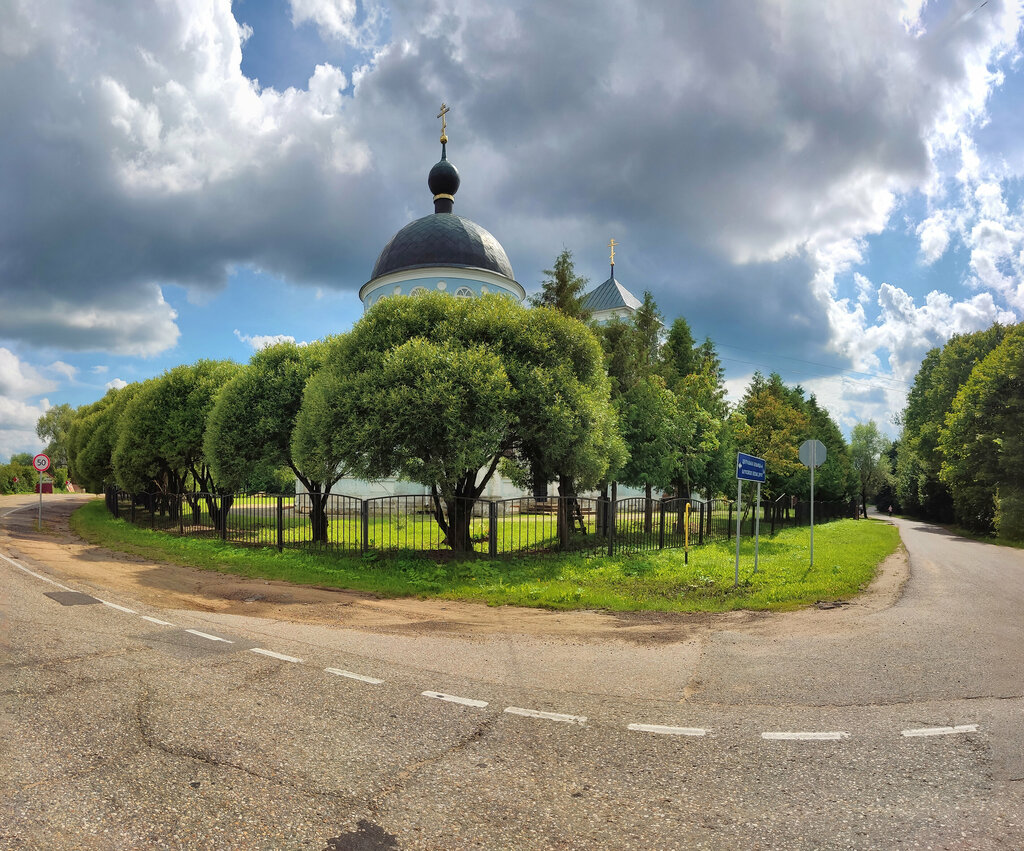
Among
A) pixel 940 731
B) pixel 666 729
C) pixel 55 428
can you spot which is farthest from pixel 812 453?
pixel 55 428

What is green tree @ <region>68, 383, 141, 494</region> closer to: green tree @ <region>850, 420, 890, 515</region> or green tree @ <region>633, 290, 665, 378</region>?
green tree @ <region>633, 290, 665, 378</region>

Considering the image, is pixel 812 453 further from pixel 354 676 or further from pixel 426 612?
pixel 354 676

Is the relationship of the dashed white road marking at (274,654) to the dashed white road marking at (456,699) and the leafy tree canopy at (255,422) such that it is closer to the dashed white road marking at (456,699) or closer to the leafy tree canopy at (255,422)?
the dashed white road marking at (456,699)

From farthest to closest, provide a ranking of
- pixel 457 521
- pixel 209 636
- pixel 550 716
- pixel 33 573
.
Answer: pixel 457 521
pixel 33 573
pixel 209 636
pixel 550 716

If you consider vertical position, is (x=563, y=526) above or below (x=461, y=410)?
below

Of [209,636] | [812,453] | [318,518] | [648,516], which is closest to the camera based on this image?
[209,636]

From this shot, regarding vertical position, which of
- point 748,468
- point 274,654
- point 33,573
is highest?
point 748,468

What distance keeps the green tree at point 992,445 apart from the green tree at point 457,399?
2194 centimetres

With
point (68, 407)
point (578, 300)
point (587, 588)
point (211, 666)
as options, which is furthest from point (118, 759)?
point (68, 407)

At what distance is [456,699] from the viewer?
208 inches

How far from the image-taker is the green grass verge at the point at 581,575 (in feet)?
34.1

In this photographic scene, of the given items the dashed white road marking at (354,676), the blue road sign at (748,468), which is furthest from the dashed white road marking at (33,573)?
the blue road sign at (748,468)

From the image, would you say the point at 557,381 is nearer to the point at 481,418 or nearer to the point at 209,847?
the point at 481,418

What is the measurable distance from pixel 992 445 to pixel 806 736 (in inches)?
1281
